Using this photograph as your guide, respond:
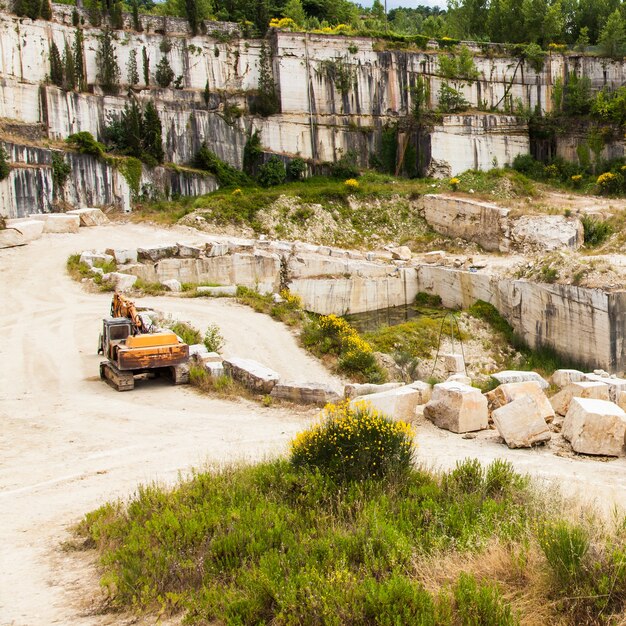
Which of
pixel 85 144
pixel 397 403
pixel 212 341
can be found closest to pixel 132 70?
pixel 85 144

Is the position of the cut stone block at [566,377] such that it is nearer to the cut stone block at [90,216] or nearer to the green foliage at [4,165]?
the cut stone block at [90,216]

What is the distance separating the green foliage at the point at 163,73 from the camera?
40.0 m

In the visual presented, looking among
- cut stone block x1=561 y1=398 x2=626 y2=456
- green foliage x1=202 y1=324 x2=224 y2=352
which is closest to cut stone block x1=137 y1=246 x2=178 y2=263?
green foliage x1=202 y1=324 x2=224 y2=352

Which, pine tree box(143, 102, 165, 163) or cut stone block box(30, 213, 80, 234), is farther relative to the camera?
pine tree box(143, 102, 165, 163)

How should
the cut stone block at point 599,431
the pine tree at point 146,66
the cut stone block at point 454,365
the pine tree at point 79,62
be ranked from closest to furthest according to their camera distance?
the cut stone block at point 599,431 → the cut stone block at point 454,365 → the pine tree at point 79,62 → the pine tree at point 146,66

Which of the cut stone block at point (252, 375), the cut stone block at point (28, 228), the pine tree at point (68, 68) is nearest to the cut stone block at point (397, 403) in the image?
the cut stone block at point (252, 375)

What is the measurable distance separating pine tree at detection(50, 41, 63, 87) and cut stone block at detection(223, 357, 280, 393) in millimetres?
28649

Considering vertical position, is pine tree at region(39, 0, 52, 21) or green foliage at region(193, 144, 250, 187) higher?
pine tree at region(39, 0, 52, 21)

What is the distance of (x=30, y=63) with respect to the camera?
3606cm

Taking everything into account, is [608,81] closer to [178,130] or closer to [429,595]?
[178,130]

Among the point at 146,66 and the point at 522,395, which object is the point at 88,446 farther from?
the point at 146,66

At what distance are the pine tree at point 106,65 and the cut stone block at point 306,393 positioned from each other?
Result: 30865mm

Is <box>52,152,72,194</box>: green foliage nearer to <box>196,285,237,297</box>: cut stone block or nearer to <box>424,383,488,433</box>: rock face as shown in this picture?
<box>196,285,237,297</box>: cut stone block

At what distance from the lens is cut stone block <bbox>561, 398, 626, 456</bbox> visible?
8.79 meters
